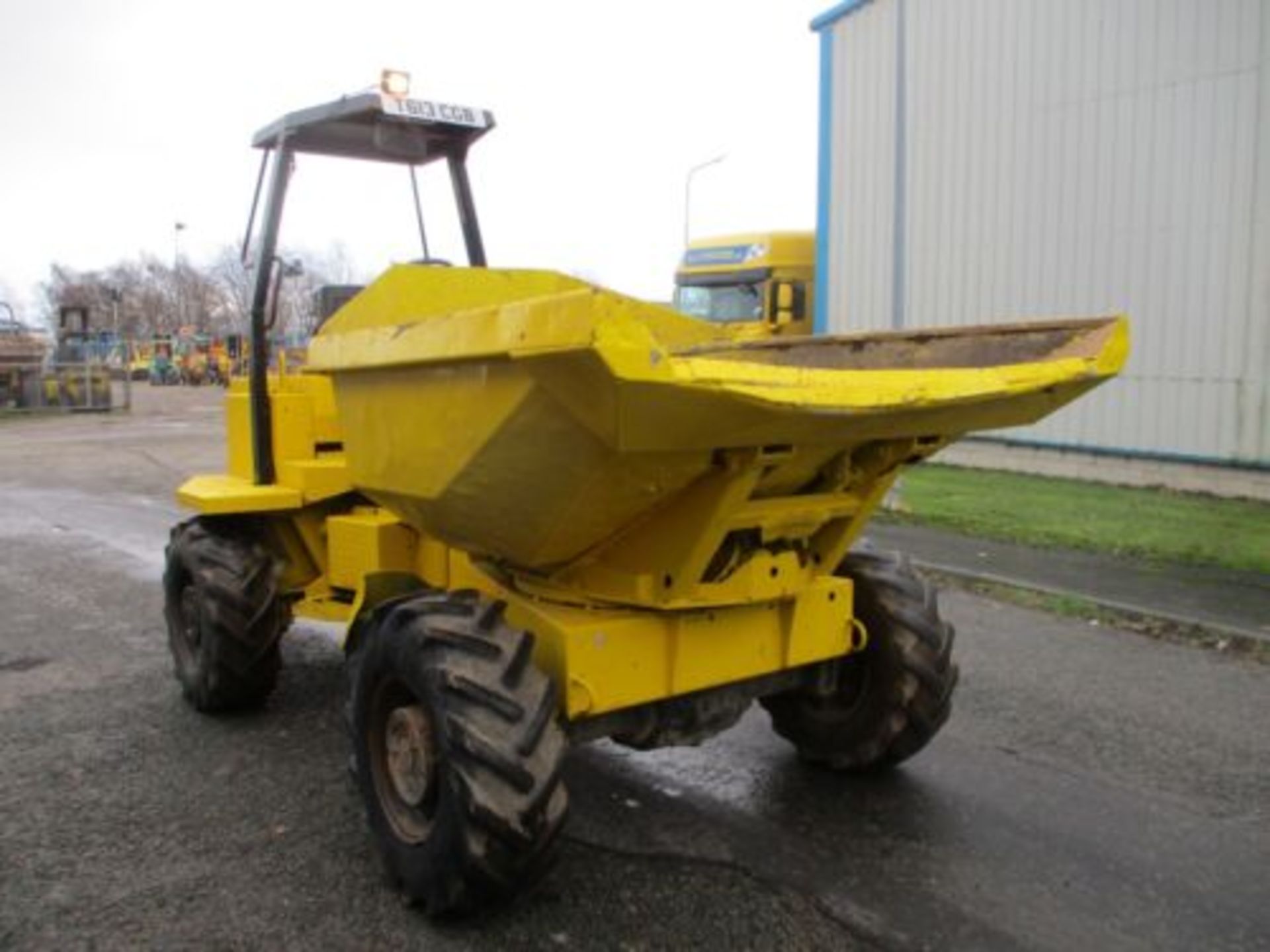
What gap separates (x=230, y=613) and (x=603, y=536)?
2.35 meters

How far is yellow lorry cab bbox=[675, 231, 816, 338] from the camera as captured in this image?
1514cm

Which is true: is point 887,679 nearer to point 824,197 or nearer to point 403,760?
point 403,760

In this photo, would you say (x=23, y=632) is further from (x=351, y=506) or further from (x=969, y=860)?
(x=969, y=860)

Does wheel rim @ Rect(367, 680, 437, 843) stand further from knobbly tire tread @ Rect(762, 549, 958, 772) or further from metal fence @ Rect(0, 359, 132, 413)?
metal fence @ Rect(0, 359, 132, 413)

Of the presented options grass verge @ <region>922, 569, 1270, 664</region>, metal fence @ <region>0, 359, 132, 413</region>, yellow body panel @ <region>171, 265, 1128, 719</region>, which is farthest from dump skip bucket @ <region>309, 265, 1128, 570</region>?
metal fence @ <region>0, 359, 132, 413</region>

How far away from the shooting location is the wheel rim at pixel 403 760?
3.42 m

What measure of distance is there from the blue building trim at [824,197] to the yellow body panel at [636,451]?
38.1 ft

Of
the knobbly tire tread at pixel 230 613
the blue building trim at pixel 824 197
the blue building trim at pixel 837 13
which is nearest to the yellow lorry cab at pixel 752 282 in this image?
the blue building trim at pixel 824 197

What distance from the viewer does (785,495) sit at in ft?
11.2

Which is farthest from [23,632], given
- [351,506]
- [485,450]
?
[485,450]

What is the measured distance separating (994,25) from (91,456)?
1468 centimetres

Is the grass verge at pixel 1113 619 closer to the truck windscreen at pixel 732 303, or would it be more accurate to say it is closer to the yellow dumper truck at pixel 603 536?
the yellow dumper truck at pixel 603 536

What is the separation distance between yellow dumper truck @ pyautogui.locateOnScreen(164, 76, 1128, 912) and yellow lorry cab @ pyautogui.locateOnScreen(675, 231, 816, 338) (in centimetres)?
1066

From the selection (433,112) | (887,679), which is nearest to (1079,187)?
(433,112)
